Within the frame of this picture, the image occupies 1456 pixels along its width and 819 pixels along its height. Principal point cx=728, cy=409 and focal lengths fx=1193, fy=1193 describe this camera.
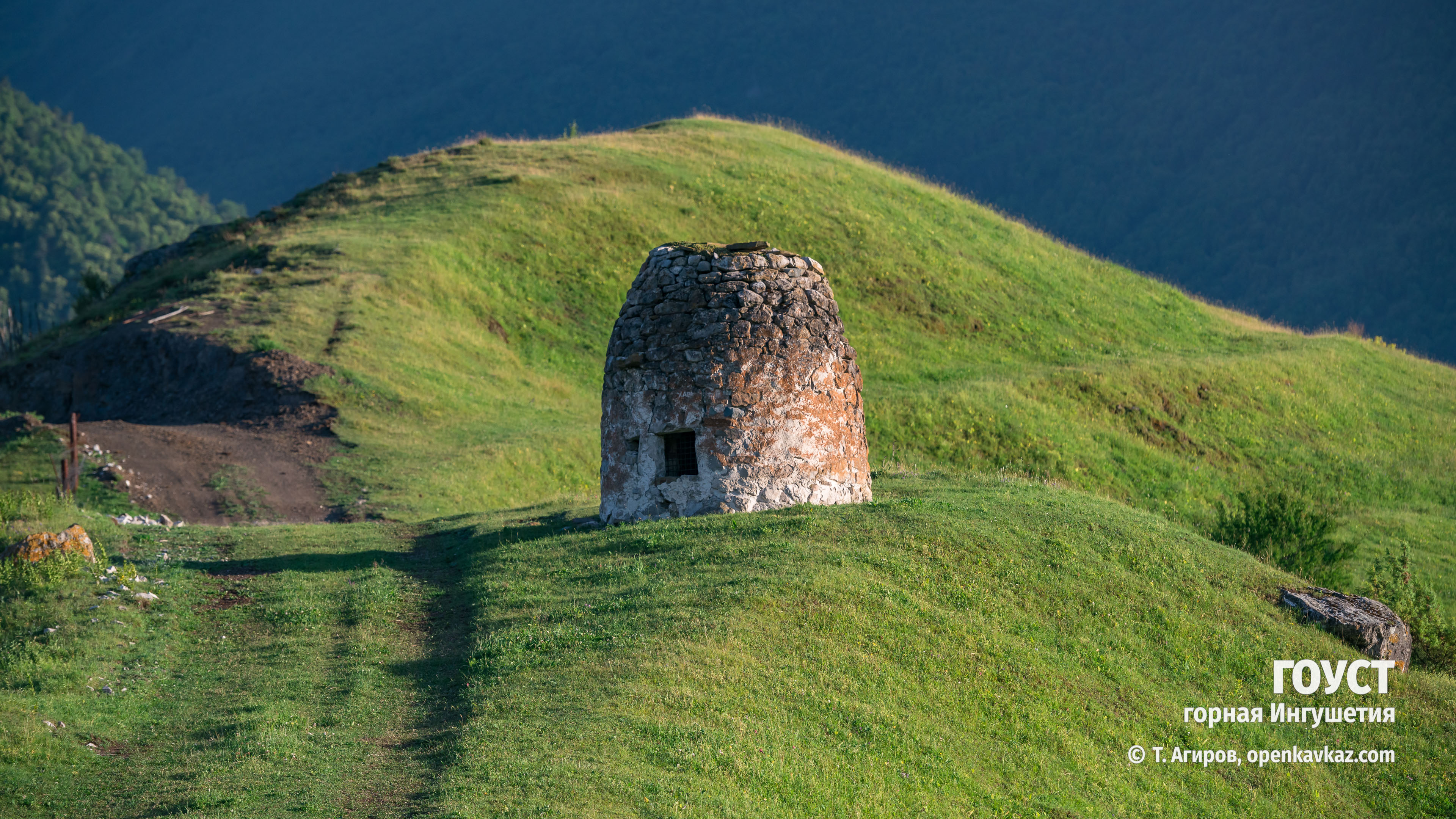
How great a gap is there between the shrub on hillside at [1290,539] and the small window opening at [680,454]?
11.6 meters

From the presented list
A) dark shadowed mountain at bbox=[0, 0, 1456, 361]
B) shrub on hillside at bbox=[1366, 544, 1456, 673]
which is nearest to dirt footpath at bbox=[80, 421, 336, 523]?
shrub on hillside at bbox=[1366, 544, 1456, 673]

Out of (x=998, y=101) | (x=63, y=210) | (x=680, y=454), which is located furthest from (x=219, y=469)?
(x=998, y=101)

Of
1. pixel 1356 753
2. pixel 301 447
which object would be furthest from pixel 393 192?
pixel 1356 753

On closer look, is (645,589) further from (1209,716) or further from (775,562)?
(1209,716)

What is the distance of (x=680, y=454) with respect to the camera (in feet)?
59.9

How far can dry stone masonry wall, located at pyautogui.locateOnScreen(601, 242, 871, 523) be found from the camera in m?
17.5

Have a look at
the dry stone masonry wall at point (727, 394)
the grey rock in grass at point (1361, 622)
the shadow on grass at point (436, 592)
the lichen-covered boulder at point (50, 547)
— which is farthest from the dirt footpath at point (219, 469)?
the grey rock in grass at point (1361, 622)

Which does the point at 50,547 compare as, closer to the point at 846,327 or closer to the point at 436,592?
the point at 436,592

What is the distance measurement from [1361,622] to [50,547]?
59.2 ft

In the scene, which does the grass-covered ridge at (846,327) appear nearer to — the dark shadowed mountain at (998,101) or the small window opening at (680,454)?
the small window opening at (680,454)

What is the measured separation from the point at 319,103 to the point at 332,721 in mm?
167892

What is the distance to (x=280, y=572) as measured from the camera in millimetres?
17141

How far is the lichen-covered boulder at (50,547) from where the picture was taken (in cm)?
1551

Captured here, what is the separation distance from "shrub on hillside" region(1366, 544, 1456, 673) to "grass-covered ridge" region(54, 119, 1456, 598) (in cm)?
447
